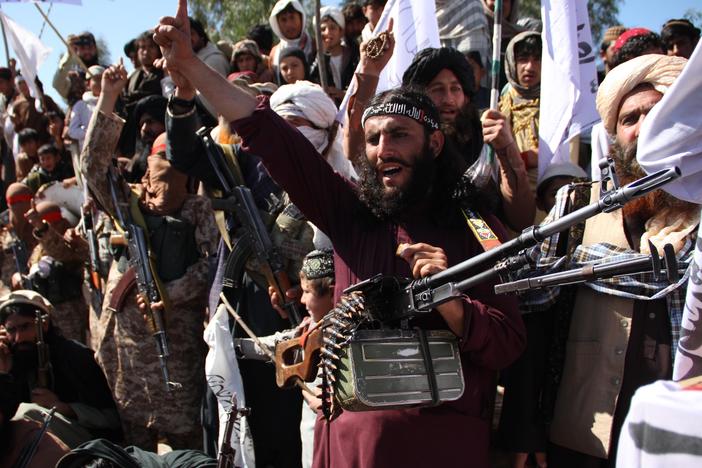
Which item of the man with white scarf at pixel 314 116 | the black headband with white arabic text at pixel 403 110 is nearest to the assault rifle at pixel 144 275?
the man with white scarf at pixel 314 116

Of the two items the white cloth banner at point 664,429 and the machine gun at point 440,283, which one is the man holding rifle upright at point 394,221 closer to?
the machine gun at point 440,283

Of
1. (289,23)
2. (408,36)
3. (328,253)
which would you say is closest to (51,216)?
(289,23)

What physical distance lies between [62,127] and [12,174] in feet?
5.30

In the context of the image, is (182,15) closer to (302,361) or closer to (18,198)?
(302,361)

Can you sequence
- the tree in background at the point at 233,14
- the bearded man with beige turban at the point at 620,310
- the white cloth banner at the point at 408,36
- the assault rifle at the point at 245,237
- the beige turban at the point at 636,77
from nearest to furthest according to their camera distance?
1. the bearded man with beige turban at the point at 620,310
2. the beige turban at the point at 636,77
3. the assault rifle at the point at 245,237
4. the white cloth banner at the point at 408,36
5. the tree in background at the point at 233,14

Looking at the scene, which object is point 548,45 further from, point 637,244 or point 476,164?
point 637,244

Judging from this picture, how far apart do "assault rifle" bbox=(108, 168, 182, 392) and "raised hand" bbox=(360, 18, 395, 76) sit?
197cm

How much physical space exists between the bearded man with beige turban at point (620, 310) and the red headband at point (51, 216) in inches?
207

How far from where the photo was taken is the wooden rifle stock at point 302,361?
9.38 feet

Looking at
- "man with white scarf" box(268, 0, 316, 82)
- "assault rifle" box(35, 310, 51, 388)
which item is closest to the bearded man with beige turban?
"assault rifle" box(35, 310, 51, 388)

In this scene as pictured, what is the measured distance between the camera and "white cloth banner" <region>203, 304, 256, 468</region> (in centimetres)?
400

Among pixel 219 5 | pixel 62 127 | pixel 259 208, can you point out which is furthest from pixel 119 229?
pixel 219 5

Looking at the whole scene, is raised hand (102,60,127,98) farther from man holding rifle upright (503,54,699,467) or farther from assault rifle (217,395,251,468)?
man holding rifle upright (503,54,699,467)

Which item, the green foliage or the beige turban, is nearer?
the beige turban
